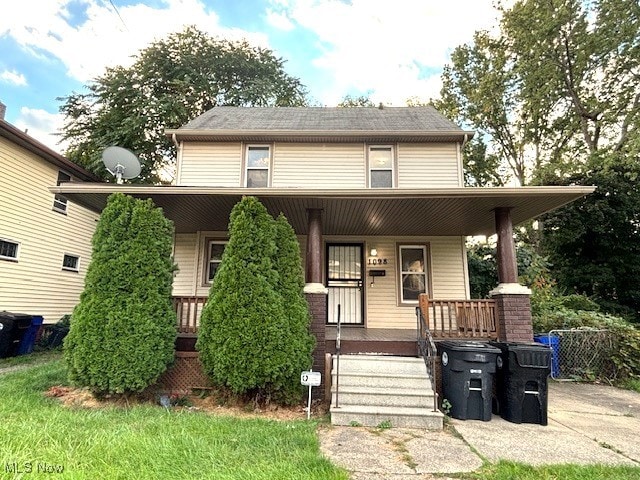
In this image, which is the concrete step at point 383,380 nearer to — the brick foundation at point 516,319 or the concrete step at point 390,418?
the concrete step at point 390,418

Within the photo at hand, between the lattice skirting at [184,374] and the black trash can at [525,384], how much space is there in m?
4.19

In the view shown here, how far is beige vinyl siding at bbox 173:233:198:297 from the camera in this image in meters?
7.94

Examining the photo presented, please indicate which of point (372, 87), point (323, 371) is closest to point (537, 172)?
point (372, 87)

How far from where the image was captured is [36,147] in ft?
30.3

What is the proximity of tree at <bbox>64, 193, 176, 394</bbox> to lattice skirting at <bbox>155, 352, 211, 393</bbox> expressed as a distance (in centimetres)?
40

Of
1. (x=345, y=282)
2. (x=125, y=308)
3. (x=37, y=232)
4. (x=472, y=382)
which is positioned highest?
(x=37, y=232)

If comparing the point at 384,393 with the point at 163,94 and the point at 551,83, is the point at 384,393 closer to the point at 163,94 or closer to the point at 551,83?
the point at 551,83

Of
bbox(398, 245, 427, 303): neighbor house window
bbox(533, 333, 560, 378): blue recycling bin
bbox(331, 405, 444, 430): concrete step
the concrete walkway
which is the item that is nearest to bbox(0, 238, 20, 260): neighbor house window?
bbox(331, 405, 444, 430): concrete step

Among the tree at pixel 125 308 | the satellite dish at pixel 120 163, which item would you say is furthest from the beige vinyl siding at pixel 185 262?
the tree at pixel 125 308

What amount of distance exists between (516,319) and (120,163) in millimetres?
7232

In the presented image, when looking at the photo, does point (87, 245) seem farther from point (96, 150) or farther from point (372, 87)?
point (372, 87)

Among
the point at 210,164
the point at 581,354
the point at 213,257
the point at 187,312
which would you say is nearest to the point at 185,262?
the point at 213,257

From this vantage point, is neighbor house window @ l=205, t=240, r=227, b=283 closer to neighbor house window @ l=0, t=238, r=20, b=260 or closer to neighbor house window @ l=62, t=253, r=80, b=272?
neighbor house window @ l=0, t=238, r=20, b=260

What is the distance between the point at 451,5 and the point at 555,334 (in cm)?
988
